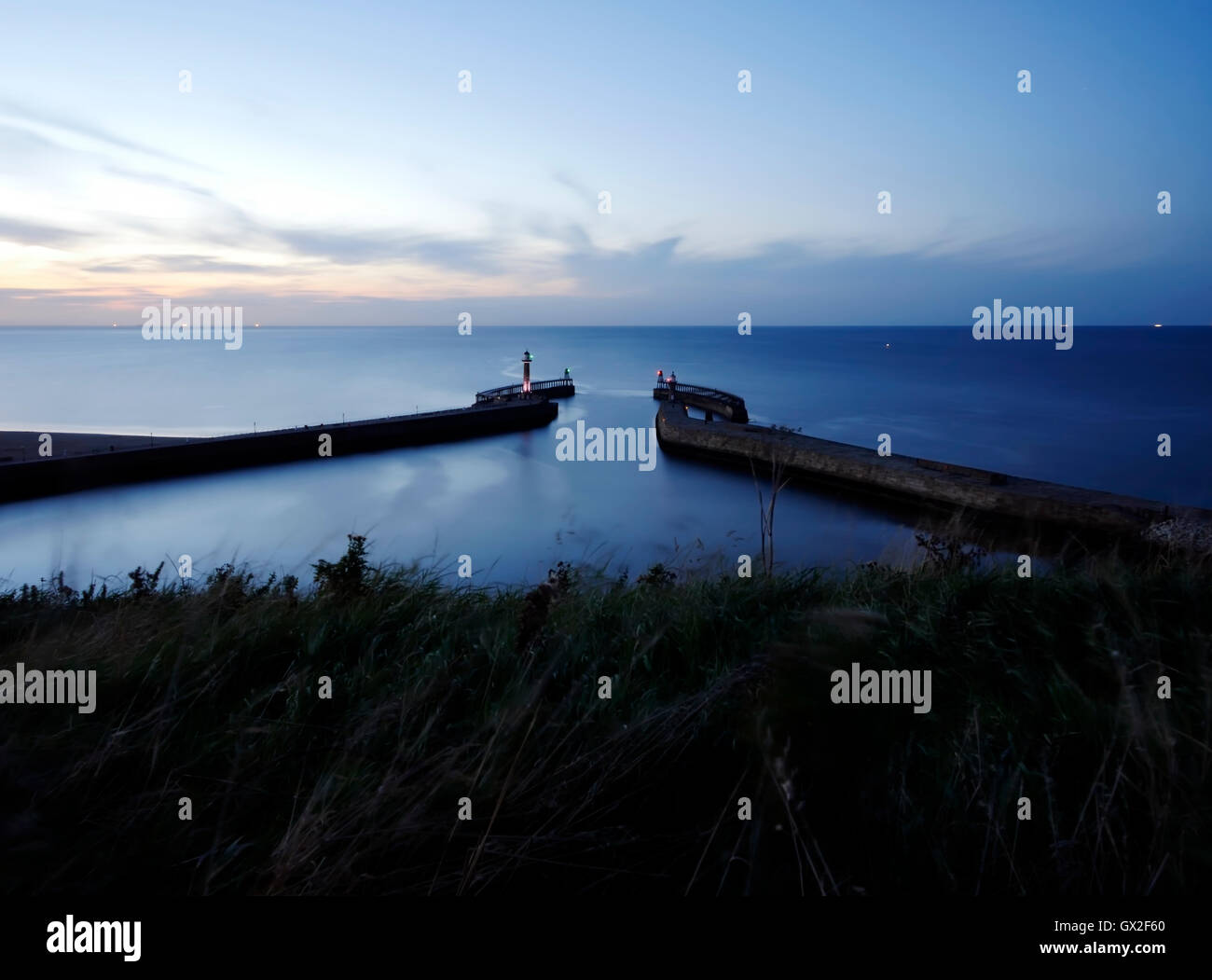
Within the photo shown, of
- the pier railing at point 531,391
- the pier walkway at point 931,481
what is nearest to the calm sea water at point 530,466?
the pier walkway at point 931,481

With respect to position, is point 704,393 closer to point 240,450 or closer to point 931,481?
point 931,481

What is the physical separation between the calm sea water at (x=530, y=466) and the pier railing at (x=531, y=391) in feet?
5.83

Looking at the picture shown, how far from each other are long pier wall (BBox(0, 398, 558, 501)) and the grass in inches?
838

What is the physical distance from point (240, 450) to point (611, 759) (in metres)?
26.6

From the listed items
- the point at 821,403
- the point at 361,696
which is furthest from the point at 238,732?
the point at 821,403

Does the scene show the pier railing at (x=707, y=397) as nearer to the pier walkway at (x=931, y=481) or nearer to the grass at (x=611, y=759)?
the pier walkway at (x=931, y=481)

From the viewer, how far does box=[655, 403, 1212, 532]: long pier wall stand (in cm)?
1683

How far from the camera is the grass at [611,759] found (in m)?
1.75

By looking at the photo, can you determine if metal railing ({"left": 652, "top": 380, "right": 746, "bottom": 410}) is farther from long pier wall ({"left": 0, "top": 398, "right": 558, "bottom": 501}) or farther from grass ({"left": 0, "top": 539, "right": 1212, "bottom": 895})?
grass ({"left": 0, "top": 539, "right": 1212, "bottom": 895})

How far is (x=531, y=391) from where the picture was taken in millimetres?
45625

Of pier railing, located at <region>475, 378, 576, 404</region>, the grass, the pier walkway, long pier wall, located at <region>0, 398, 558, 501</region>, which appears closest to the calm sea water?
long pier wall, located at <region>0, 398, 558, 501</region>
